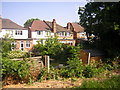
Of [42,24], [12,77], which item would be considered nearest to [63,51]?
[12,77]

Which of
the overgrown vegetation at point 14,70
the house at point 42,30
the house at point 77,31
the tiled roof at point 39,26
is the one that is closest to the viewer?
the overgrown vegetation at point 14,70

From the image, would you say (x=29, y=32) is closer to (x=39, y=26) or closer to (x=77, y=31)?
(x=39, y=26)

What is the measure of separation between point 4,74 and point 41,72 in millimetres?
1239

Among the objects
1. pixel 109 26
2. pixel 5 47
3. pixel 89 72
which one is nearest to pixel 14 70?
pixel 89 72

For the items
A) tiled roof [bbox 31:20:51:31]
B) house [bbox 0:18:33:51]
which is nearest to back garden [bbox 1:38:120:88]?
house [bbox 0:18:33:51]

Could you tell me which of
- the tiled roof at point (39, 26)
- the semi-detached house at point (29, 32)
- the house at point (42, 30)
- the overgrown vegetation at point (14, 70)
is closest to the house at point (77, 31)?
the semi-detached house at point (29, 32)

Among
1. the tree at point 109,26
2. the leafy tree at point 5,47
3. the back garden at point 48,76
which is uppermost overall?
the tree at point 109,26

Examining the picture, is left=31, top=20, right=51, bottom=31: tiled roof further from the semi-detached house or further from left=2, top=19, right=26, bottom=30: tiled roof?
left=2, top=19, right=26, bottom=30: tiled roof

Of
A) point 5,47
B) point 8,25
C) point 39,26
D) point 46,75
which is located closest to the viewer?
point 46,75

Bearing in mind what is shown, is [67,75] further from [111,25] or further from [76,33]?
[76,33]

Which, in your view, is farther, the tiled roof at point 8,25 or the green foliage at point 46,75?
the tiled roof at point 8,25

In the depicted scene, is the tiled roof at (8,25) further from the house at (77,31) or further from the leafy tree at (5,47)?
the house at (77,31)

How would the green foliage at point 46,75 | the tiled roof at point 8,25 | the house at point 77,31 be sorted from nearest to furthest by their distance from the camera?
1. the green foliage at point 46,75
2. the tiled roof at point 8,25
3. the house at point 77,31

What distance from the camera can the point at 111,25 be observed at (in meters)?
6.33
